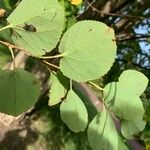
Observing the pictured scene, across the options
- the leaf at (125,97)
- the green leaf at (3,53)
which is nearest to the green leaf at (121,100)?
the leaf at (125,97)

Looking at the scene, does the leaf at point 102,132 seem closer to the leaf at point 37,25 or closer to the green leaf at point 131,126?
the green leaf at point 131,126

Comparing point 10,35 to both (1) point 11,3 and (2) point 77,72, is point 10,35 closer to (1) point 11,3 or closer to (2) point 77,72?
(2) point 77,72

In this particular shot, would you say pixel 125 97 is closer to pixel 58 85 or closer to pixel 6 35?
pixel 58 85

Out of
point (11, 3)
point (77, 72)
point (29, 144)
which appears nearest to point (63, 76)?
point (77, 72)

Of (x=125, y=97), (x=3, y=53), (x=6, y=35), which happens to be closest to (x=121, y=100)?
(x=125, y=97)

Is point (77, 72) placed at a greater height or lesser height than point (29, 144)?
greater

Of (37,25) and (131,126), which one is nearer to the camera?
(37,25)
